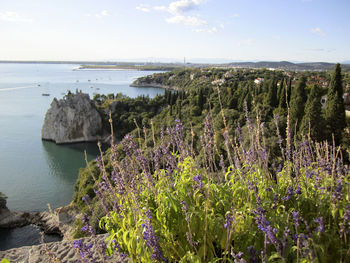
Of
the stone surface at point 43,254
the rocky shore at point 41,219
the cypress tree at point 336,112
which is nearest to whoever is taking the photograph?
the stone surface at point 43,254

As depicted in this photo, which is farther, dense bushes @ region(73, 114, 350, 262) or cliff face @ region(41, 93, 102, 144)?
cliff face @ region(41, 93, 102, 144)

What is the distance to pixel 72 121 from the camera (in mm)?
46062

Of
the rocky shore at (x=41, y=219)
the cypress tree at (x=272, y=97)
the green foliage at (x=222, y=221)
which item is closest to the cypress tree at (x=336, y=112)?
the cypress tree at (x=272, y=97)

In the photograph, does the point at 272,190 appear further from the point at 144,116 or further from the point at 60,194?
the point at 144,116

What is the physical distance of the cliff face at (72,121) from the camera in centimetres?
4466

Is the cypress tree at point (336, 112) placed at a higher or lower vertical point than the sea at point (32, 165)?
higher

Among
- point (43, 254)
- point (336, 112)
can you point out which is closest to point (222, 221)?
point (43, 254)

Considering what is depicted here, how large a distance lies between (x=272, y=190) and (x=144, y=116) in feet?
146

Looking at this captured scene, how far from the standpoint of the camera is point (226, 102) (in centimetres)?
2925

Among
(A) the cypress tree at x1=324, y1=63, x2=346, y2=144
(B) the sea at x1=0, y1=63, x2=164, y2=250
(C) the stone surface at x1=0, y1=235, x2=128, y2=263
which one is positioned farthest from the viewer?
(B) the sea at x1=0, y1=63, x2=164, y2=250

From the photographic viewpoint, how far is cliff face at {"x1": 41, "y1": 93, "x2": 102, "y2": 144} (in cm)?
4466

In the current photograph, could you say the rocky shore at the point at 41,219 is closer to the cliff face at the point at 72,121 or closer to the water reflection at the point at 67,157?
the water reflection at the point at 67,157

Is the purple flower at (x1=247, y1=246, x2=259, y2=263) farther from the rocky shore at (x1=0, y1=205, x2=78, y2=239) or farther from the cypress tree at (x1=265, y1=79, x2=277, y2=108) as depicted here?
the cypress tree at (x1=265, y1=79, x2=277, y2=108)

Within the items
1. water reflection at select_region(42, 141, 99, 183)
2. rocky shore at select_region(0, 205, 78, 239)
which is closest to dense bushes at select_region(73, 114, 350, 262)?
rocky shore at select_region(0, 205, 78, 239)
